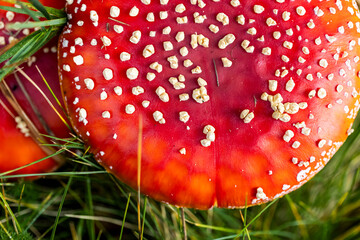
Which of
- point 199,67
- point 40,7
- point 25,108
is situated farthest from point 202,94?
point 25,108

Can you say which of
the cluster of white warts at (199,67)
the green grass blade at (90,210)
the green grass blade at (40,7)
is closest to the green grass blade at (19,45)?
the green grass blade at (40,7)

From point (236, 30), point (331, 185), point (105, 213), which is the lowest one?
point (105, 213)

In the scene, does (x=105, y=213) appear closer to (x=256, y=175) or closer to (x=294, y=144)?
(x=256, y=175)

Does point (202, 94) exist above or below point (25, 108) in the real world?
above

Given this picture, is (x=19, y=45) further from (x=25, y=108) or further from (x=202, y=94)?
(x=202, y=94)

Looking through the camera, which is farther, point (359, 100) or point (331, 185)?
point (331, 185)

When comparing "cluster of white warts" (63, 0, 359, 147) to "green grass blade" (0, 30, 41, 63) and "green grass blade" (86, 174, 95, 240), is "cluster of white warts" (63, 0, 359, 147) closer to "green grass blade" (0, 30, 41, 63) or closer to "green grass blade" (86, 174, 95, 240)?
"green grass blade" (0, 30, 41, 63)

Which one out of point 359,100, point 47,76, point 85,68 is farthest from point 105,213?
point 359,100
